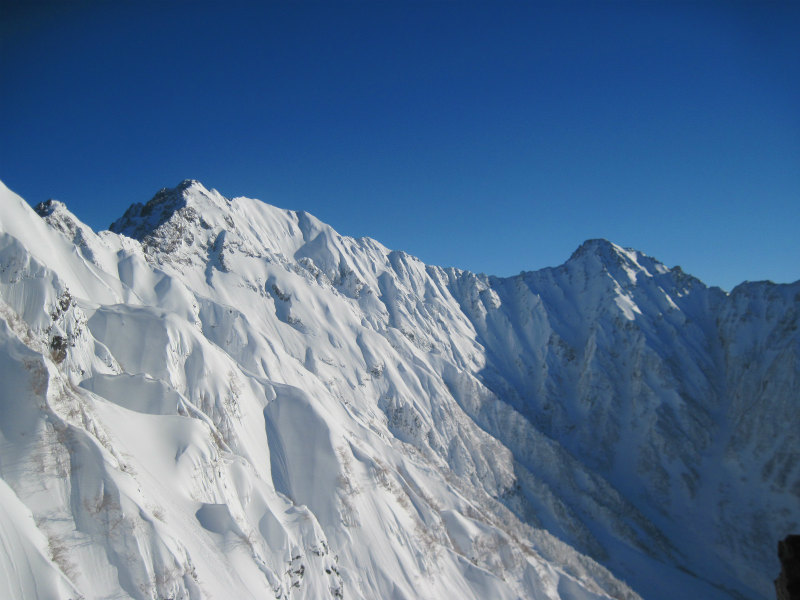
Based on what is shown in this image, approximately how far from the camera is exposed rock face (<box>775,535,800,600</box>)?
7.11 m

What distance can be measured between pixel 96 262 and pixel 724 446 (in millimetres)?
150366

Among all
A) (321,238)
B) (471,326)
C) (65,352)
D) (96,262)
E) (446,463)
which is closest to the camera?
(65,352)

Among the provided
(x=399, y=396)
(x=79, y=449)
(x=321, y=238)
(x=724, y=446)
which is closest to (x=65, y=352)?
(x=79, y=449)

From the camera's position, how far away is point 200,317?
8225 centimetres

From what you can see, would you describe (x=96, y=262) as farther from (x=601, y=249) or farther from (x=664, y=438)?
(x=601, y=249)

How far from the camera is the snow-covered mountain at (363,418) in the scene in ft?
85.5

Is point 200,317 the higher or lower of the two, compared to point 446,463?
higher

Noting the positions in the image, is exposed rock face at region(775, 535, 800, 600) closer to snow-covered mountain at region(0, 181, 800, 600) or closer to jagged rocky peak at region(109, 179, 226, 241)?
snow-covered mountain at region(0, 181, 800, 600)

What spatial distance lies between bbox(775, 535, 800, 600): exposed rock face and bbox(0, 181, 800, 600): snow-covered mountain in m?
24.9

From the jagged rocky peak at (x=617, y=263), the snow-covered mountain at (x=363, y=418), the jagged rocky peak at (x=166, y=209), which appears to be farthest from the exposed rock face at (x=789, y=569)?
the jagged rocky peak at (x=617, y=263)

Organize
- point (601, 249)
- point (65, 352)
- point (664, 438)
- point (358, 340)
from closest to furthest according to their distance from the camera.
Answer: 1. point (65, 352)
2. point (358, 340)
3. point (664, 438)
4. point (601, 249)

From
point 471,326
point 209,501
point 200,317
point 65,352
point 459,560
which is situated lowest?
point 459,560

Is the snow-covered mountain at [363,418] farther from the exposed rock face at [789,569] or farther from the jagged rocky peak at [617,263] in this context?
the exposed rock face at [789,569]

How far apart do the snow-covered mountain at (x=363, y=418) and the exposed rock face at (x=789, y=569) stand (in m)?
24.9
